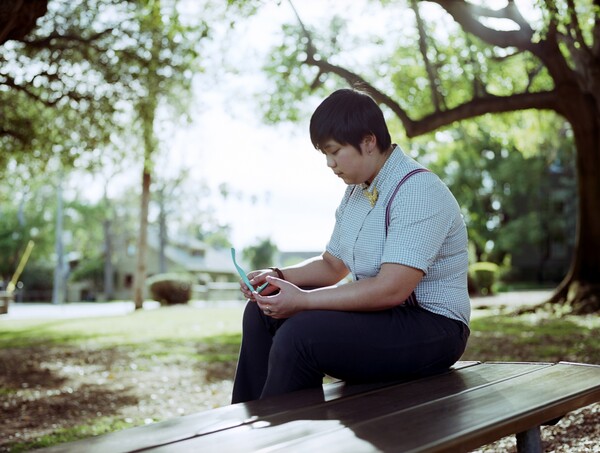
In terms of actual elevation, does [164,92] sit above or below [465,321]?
above

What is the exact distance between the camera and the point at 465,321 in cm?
281

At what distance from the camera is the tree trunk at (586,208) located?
556 inches

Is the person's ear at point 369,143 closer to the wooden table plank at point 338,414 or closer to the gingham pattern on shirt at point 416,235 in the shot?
the gingham pattern on shirt at point 416,235

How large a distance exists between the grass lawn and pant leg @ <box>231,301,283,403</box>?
2357 mm

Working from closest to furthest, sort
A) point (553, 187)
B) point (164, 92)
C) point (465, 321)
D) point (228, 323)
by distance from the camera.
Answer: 1. point (465, 321)
2. point (164, 92)
3. point (228, 323)
4. point (553, 187)

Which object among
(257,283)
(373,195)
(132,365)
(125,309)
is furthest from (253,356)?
(125,309)

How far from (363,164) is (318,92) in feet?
52.1

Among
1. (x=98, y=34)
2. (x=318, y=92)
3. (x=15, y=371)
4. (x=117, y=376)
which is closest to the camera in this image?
(x=117, y=376)

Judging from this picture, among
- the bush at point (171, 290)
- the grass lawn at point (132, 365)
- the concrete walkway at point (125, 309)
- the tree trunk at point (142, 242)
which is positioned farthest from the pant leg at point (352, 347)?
the bush at point (171, 290)

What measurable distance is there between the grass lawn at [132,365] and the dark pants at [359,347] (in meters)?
2.79

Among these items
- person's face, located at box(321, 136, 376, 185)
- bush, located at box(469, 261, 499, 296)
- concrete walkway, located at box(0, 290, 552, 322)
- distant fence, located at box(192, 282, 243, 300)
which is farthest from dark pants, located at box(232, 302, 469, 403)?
distant fence, located at box(192, 282, 243, 300)

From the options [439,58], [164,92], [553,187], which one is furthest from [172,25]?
[553,187]

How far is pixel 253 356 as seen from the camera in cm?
286

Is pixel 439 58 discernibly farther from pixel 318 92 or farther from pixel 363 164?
pixel 363 164
